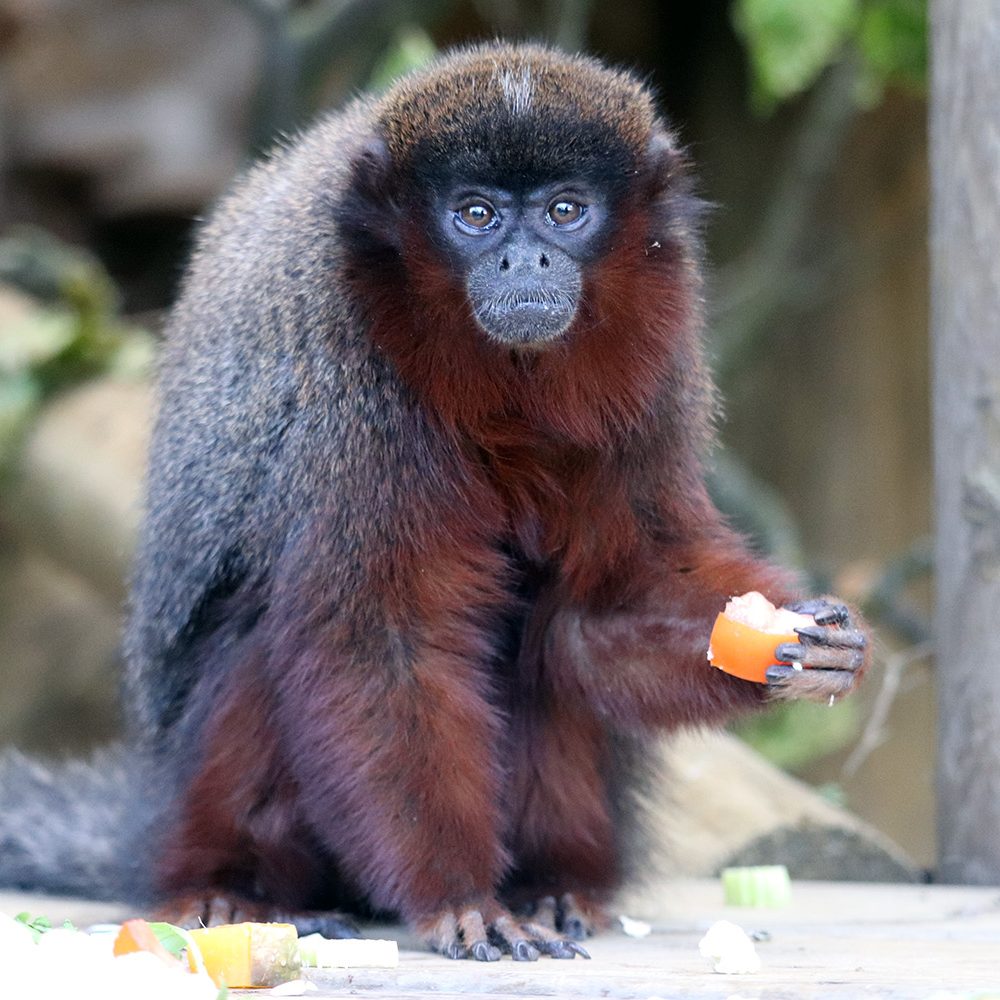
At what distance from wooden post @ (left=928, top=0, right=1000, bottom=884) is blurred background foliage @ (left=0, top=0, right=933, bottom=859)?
148cm

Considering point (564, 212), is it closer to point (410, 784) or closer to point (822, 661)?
point (822, 661)

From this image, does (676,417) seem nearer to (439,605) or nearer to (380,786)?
(439,605)

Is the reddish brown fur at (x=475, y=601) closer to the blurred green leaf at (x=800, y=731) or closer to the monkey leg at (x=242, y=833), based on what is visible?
the monkey leg at (x=242, y=833)

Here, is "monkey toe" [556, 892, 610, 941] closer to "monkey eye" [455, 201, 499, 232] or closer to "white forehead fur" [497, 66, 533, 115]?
"monkey eye" [455, 201, 499, 232]

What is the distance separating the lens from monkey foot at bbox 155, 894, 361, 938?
138 inches

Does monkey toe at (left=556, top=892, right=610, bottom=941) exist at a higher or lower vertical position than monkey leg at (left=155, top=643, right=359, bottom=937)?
lower

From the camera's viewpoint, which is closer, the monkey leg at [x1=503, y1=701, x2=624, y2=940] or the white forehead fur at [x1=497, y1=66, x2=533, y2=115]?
the white forehead fur at [x1=497, y1=66, x2=533, y2=115]

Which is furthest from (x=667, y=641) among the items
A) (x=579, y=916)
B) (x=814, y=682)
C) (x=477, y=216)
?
(x=477, y=216)

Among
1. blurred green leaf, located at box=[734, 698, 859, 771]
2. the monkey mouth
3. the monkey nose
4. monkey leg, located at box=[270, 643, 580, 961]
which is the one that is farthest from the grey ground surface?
blurred green leaf, located at box=[734, 698, 859, 771]

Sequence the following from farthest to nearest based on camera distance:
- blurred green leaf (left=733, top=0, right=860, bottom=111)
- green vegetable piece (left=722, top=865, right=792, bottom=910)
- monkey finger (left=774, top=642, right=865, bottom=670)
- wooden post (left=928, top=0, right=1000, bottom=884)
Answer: blurred green leaf (left=733, top=0, right=860, bottom=111) < wooden post (left=928, top=0, right=1000, bottom=884) < green vegetable piece (left=722, top=865, right=792, bottom=910) < monkey finger (left=774, top=642, right=865, bottom=670)

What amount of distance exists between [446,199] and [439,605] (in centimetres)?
84

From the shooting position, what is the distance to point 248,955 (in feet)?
8.60

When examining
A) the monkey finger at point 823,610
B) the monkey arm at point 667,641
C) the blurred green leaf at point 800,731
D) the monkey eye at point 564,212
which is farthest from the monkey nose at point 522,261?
the blurred green leaf at point 800,731

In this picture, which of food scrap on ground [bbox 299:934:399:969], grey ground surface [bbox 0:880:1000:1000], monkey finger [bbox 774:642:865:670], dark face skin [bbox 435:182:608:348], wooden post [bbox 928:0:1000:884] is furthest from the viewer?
wooden post [bbox 928:0:1000:884]
